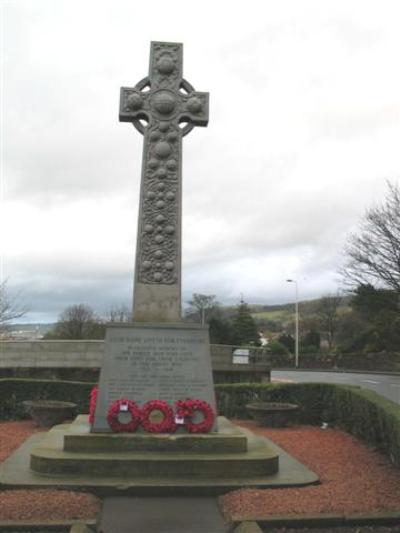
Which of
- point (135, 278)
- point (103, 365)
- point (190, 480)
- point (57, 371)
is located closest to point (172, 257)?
point (135, 278)

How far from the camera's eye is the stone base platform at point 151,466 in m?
6.59

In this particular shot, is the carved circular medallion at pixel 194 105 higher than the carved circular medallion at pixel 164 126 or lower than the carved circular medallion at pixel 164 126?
higher

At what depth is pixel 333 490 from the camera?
21.5ft

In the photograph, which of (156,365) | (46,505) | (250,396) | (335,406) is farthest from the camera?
(250,396)

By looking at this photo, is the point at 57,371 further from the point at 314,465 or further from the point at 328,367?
the point at 328,367

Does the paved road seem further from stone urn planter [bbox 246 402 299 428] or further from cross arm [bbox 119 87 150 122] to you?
cross arm [bbox 119 87 150 122]

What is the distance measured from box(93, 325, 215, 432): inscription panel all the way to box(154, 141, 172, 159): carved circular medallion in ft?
10.2

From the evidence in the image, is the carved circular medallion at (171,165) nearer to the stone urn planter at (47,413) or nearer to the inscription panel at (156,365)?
the inscription panel at (156,365)

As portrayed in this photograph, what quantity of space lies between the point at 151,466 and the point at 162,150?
5.33m

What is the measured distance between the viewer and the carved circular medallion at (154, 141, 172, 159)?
31.7 feet

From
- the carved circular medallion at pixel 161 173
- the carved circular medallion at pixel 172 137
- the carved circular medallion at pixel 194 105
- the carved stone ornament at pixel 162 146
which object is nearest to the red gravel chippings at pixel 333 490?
the carved stone ornament at pixel 162 146

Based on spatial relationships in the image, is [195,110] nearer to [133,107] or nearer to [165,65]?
[165,65]

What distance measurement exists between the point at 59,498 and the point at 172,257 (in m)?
4.44

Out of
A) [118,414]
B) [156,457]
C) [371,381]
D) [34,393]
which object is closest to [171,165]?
[118,414]
